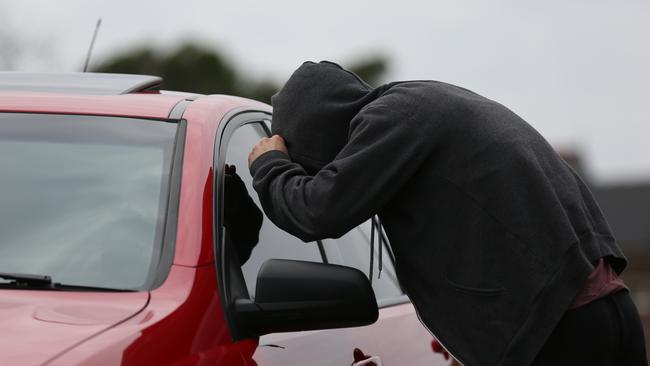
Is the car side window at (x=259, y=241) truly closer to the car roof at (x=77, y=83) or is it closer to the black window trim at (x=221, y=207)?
the black window trim at (x=221, y=207)

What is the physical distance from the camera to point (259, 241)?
3.78m

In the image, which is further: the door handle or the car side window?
the door handle

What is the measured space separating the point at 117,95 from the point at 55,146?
315 millimetres

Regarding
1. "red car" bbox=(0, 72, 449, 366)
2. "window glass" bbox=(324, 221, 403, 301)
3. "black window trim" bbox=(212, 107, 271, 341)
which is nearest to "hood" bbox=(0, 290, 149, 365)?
"red car" bbox=(0, 72, 449, 366)

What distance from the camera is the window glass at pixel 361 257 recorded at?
438cm

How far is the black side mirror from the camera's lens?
3191 mm

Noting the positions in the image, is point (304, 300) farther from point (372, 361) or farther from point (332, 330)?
point (372, 361)

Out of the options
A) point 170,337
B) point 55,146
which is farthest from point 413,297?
point 55,146

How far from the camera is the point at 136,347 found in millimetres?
2842

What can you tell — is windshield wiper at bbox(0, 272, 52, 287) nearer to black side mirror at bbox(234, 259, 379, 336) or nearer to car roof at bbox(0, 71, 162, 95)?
black side mirror at bbox(234, 259, 379, 336)

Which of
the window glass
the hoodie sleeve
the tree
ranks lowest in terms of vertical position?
the tree

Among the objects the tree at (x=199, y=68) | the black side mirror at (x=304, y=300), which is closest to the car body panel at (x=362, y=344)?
the black side mirror at (x=304, y=300)

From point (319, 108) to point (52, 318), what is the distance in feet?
3.16

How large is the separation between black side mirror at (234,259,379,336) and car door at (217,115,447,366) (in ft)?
0.36
